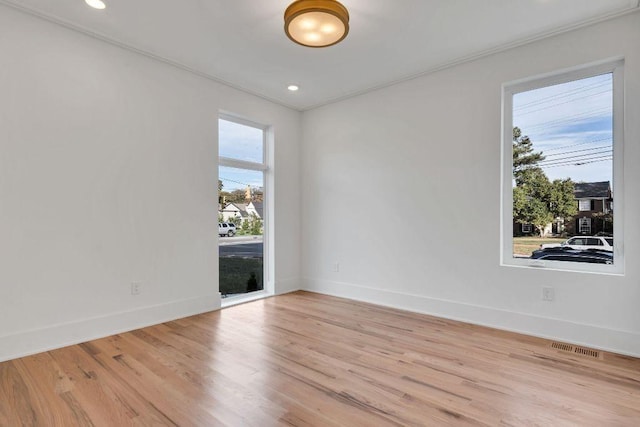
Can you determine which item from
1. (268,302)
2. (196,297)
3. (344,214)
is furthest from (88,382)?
(344,214)

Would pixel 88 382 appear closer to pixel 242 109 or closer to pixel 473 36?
pixel 242 109

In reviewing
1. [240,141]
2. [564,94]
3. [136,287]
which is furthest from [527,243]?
[136,287]

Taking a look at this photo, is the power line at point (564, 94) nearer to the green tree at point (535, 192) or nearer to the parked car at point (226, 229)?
the green tree at point (535, 192)

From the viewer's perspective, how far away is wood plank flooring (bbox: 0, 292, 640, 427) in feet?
5.86

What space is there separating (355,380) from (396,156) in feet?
8.69

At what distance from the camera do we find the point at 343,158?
4492 mm

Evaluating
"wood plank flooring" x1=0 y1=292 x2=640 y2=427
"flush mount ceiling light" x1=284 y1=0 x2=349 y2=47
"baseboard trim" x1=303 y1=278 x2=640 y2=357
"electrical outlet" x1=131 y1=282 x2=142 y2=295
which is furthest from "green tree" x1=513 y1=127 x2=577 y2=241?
"electrical outlet" x1=131 y1=282 x2=142 y2=295

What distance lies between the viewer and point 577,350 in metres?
2.67

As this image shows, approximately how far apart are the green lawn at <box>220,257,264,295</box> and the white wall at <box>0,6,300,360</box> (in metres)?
0.22

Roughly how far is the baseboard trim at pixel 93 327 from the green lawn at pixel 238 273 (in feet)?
1.22

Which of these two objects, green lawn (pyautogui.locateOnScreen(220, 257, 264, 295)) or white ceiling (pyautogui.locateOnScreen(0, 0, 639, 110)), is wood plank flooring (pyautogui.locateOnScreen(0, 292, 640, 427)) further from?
white ceiling (pyautogui.locateOnScreen(0, 0, 639, 110))

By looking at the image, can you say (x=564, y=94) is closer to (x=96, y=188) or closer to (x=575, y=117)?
(x=575, y=117)

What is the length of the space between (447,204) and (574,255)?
3.96 ft

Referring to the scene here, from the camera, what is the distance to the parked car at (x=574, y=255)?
280 centimetres
